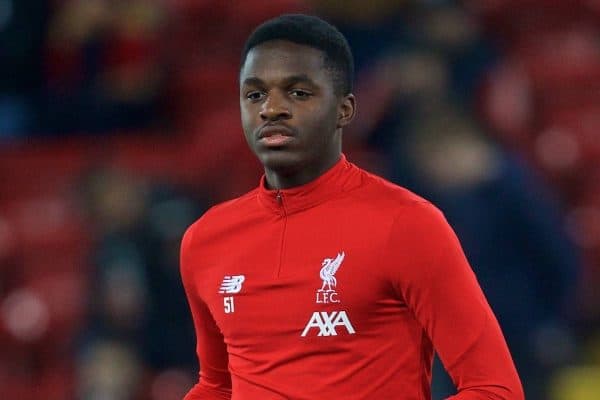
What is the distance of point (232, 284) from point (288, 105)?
0.34 metres

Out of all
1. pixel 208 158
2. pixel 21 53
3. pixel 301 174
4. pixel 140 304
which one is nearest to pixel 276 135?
pixel 301 174

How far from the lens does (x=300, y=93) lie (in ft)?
6.21

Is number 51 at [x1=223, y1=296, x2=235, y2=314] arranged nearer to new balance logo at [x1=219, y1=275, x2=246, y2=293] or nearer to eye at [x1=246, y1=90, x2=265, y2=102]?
new balance logo at [x1=219, y1=275, x2=246, y2=293]

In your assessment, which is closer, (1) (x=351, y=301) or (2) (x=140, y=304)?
(1) (x=351, y=301)

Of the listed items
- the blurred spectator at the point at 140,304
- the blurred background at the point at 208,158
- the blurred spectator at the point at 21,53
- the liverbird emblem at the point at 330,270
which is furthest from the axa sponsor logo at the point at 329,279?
the blurred spectator at the point at 21,53

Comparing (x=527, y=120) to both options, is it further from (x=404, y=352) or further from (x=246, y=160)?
(x=404, y=352)

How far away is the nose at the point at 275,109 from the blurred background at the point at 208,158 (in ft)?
5.27

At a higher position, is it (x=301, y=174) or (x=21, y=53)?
(x=21, y=53)

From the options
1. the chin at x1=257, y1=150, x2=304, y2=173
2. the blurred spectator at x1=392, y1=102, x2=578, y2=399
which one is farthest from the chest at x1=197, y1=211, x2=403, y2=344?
the blurred spectator at x1=392, y1=102, x2=578, y2=399

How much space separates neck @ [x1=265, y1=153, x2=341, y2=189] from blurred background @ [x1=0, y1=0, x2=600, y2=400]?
1461mm

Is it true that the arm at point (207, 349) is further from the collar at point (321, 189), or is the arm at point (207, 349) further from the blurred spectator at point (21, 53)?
the blurred spectator at point (21, 53)

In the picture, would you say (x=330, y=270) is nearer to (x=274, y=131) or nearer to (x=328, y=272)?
(x=328, y=272)

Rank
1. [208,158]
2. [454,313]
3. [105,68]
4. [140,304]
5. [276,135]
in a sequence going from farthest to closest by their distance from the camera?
1. [105,68]
2. [208,158]
3. [140,304]
4. [276,135]
5. [454,313]

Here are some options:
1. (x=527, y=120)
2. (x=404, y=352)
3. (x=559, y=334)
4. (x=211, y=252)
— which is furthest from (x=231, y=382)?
(x=527, y=120)
